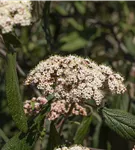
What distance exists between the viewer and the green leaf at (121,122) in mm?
2748

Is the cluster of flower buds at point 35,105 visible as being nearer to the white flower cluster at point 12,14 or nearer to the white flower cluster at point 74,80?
the white flower cluster at point 74,80

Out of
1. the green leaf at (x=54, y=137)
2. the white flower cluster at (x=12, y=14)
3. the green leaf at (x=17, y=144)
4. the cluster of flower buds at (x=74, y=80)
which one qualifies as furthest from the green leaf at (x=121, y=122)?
the white flower cluster at (x=12, y=14)

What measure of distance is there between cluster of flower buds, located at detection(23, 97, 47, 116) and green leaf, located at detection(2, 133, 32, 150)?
0.89 ft

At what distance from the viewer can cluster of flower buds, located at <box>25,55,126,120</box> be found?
8.36 ft

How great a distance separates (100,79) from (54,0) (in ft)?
9.23

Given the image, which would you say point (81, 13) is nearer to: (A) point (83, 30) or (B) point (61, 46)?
(A) point (83, 30)

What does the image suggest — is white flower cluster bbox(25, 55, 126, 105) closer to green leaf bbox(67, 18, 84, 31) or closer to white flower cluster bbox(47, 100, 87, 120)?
white flower cluster bbox(47, 100, 87, 120)

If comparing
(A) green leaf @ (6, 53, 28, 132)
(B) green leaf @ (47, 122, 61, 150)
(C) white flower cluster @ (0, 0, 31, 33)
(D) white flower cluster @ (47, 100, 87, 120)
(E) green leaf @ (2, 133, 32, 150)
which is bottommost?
(B) green leaf @ (47, 122, 61, 150)

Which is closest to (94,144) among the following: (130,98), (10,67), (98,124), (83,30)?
(98,124)

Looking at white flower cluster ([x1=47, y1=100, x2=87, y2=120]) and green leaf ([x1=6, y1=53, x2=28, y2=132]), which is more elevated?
green leaf ([x1=6, y1=53, x2=28, y2=132])

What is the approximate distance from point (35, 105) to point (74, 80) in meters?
0.48

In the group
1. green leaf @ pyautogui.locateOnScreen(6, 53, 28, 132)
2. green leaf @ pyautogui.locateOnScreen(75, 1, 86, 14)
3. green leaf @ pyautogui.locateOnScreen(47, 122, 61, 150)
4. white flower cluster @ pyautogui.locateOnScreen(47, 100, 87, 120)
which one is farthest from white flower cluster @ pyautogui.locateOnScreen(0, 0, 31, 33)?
green leaf @ pyautogui.locateOnScreen(75, 1, 86, 14)

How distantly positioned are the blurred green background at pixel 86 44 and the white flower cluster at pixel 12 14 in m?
0.53

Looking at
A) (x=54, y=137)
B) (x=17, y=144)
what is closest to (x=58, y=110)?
(x=54, y=137)
